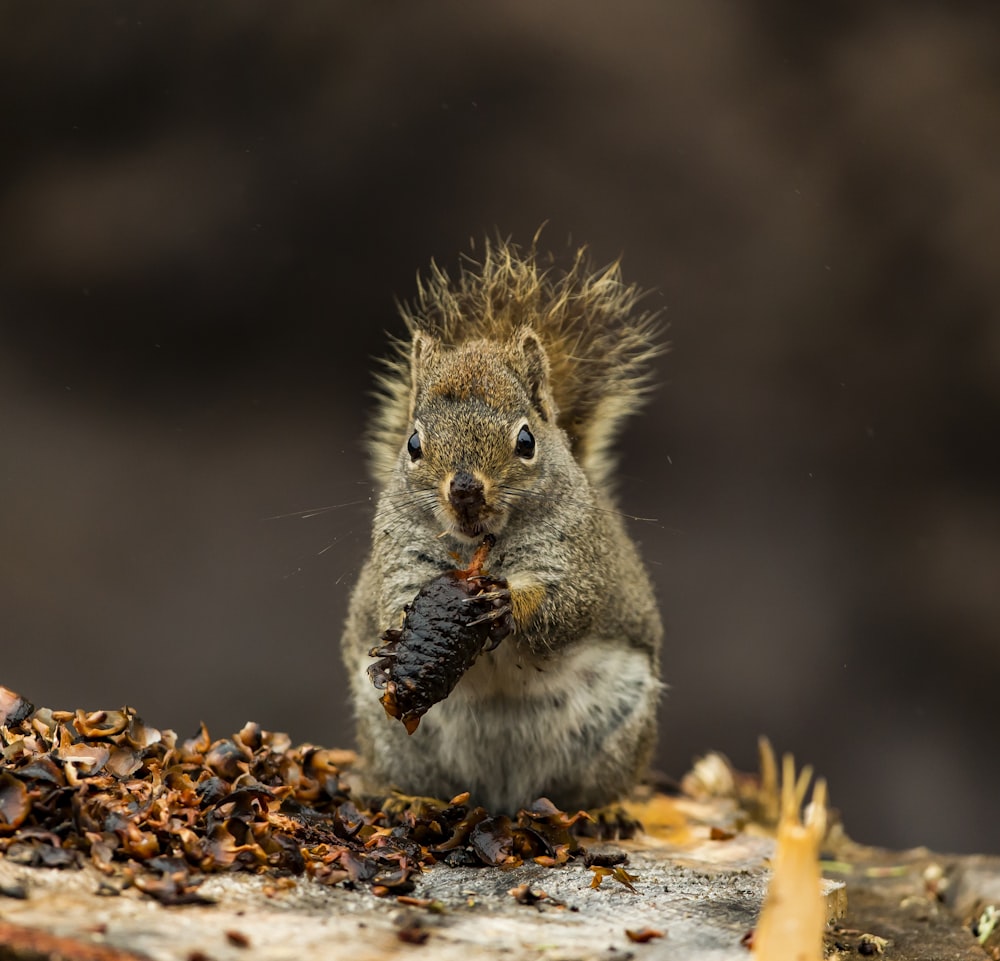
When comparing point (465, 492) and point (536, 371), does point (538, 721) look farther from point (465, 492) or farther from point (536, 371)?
point (536, 371)

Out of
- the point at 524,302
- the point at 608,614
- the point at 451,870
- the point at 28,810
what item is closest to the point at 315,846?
the point at 451,870

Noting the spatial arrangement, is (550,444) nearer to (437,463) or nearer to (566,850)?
(437,463)

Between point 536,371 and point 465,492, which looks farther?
point 536,371

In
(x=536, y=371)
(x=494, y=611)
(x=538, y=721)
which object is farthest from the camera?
(x=536, y=371)

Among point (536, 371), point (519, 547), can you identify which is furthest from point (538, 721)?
point (536, 371)

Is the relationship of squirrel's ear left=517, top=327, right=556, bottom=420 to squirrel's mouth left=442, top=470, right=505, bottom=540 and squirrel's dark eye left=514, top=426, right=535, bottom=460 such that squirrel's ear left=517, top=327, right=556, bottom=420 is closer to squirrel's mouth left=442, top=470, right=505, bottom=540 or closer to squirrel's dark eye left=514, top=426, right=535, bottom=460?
squirrel's dark eye left=514, top=426, right=535, bottom=460

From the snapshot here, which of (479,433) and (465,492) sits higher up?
(479,433)

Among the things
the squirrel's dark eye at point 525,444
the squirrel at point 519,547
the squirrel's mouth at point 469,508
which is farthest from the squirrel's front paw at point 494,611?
the squirrel's dark eye at point 525,444

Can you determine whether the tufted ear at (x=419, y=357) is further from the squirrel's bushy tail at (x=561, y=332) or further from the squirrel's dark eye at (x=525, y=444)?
the squirrel's dark eye at (x=525, y=444)
